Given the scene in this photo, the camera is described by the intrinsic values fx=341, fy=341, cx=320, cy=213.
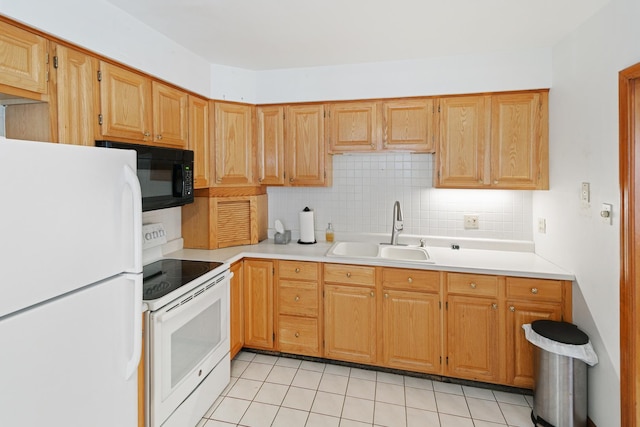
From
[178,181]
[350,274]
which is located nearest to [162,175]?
[178,181]

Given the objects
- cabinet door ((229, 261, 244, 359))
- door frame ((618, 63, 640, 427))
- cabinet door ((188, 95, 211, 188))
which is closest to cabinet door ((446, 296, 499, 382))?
door frame ((618, 63, 640, 427))

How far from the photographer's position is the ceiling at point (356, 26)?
75.2 inches

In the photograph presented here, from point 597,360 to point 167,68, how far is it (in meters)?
3.21

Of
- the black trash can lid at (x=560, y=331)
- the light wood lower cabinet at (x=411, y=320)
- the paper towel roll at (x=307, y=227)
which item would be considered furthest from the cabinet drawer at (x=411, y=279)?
the paper towel roll at (x=307, y=227)

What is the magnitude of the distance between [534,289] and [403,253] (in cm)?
99

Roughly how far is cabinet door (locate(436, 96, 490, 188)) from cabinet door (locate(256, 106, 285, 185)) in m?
1.34

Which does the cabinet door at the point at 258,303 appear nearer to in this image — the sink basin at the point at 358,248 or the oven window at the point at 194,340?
the oven window at the point at 194,340

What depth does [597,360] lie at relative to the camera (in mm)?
1909

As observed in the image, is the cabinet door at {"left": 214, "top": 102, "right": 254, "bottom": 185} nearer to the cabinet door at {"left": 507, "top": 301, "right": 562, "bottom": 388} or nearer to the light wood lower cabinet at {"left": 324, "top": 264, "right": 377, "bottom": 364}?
the light wood lower cabinet at {"left": 324, "top": 264, "right": 377, "bottom": 364}

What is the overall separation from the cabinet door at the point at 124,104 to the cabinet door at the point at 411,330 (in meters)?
2.02

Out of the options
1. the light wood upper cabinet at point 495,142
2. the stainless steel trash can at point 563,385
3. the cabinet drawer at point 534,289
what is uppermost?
the light wood upper cabinet at point 495,142

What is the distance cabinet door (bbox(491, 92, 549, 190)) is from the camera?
2525 mm

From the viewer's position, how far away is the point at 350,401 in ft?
7.52

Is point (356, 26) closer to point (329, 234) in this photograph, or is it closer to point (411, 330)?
point (329, 234)
